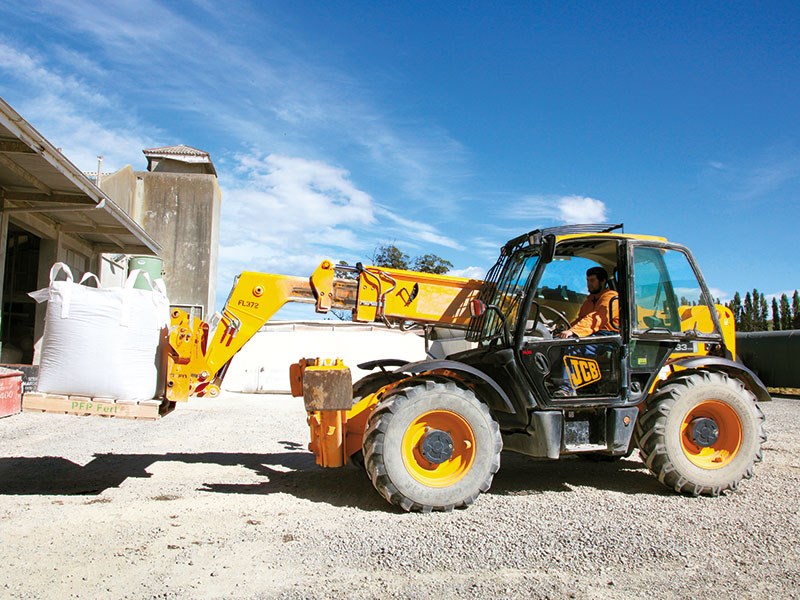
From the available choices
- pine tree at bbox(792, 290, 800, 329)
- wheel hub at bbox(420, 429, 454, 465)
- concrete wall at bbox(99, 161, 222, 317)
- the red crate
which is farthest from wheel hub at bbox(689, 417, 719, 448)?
pine tree at bbox(792, 290, 800, 329)

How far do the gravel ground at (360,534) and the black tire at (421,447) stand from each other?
178 mm

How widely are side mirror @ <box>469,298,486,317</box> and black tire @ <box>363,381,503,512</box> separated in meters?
1.03

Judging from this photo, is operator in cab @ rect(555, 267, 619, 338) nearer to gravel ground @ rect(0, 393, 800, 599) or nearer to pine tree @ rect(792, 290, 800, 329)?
gravel ground @ rect(0, 393, 800, 599)

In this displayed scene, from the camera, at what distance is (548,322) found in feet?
20.7

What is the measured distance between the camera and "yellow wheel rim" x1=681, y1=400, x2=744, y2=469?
19.5ft

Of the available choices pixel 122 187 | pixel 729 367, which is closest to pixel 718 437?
pixel 729 367

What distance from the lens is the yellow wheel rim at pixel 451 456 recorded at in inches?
210

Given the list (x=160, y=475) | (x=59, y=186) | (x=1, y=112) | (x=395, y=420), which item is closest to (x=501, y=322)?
(x=395, y=420)

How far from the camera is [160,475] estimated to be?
6465 mm

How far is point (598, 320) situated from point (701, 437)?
4.73ft

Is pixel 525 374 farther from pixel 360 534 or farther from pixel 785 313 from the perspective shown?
pixel 785 313

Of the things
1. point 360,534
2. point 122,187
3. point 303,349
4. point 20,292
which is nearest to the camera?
point 360,534

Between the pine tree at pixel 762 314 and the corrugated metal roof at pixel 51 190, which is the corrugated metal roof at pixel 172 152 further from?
the pine tree at pixel 762 314

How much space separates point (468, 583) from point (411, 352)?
15.9 m
